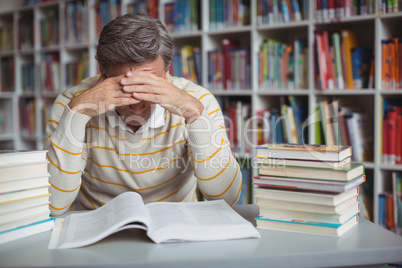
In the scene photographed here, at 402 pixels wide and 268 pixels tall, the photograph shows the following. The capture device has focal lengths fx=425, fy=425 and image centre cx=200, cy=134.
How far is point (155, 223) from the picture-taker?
0.91 meters

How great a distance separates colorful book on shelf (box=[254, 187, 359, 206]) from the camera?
0.90m

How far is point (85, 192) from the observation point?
148cm

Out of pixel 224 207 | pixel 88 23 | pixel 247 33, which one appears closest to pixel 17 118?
pixel 88 23

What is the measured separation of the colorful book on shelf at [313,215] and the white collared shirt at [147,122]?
563mm

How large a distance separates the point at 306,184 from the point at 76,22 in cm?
308

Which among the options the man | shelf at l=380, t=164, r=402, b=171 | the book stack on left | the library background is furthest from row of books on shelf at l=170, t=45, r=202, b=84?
the book stack on left

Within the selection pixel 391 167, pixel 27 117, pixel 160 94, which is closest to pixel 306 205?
pixel 160 94

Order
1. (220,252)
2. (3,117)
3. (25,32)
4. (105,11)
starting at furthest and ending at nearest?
(25,32)
(3,117)
(105,11)
(220,252)

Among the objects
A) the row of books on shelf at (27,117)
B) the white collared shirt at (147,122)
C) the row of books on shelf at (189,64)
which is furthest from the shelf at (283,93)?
the row of books on shelf at (27,117)

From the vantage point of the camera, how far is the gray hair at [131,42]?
1.24 meters

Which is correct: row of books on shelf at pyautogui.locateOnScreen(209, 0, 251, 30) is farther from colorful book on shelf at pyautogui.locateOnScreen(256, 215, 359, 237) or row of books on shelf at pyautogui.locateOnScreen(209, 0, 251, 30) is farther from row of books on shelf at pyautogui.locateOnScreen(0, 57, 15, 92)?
row of books on shelf at pyautogui.locateOnScreen(0, 57, 15, 92)

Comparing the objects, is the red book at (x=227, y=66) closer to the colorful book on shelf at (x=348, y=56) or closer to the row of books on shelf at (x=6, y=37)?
the colorful book on shelf at (x=348, y=56)

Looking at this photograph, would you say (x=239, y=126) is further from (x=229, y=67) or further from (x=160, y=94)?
(x=160, y=94)

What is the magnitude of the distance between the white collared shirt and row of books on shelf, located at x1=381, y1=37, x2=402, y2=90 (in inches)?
54.0
